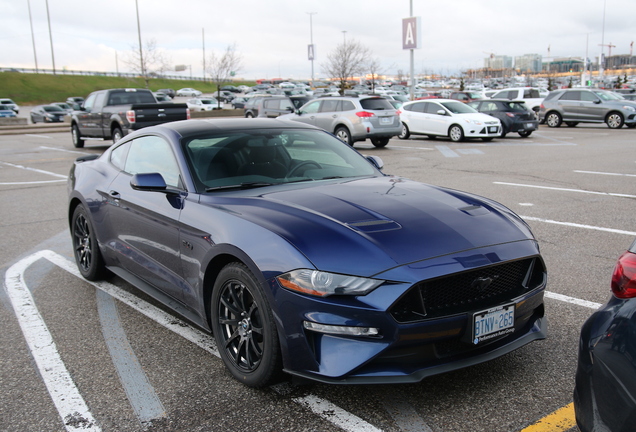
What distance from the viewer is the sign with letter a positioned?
3453 cm

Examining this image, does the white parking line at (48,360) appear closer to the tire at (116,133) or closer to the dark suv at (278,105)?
the tire at (116,133)

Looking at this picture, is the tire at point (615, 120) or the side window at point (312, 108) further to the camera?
the tire at point (615, 120)

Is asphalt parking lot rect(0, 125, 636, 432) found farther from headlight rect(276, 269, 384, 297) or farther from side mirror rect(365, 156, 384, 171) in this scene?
side mirror rect(365, 156, 384, 171)

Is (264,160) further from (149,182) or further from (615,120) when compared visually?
(615,120)

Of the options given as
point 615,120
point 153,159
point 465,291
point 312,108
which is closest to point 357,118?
point 312,108

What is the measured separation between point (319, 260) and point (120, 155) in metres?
3.06

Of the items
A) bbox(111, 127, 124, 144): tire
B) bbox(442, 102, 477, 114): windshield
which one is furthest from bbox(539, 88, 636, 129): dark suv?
bbox(111, 127, 124, 144): tire

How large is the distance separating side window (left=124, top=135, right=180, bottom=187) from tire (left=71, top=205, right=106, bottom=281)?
0.78 metres

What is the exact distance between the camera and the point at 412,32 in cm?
3475

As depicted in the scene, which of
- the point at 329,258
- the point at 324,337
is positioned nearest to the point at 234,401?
the point at 324,337

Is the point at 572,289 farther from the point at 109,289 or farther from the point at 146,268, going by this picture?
the point at 109,289

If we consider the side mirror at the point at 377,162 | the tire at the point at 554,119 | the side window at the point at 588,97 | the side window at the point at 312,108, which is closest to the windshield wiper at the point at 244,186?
the side mirror at the point at 377,162

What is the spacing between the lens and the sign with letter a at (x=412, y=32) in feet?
113

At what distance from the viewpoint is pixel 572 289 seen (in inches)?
196
